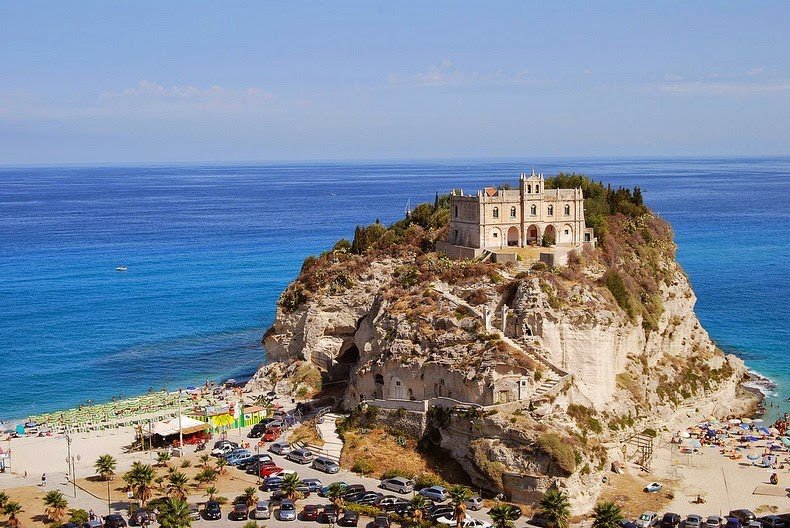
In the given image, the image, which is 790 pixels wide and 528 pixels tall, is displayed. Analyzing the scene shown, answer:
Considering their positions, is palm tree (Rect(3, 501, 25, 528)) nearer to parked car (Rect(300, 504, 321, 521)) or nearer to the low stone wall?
parked car (Rect(300, 504, 321, 521))

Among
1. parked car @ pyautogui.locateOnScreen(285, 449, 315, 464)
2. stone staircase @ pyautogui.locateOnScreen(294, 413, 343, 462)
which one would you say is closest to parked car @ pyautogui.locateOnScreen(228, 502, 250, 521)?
parked car @ pyautogui.locateOnScreen(285, 449, 315, 464)

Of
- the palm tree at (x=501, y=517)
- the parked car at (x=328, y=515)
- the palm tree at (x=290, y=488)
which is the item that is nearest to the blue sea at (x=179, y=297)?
the palm tree at (x=290, y=488)

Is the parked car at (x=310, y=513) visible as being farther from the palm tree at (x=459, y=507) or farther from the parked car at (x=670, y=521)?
the parked car at (x=670, y=521)

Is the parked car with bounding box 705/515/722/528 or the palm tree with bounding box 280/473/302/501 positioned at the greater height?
the palm tree with bounding box 280/473/302/501

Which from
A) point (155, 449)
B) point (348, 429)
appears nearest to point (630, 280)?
point (348, 429)

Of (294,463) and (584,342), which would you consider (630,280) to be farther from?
(294,463)

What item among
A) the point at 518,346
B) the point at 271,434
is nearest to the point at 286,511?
the point at 271,434
